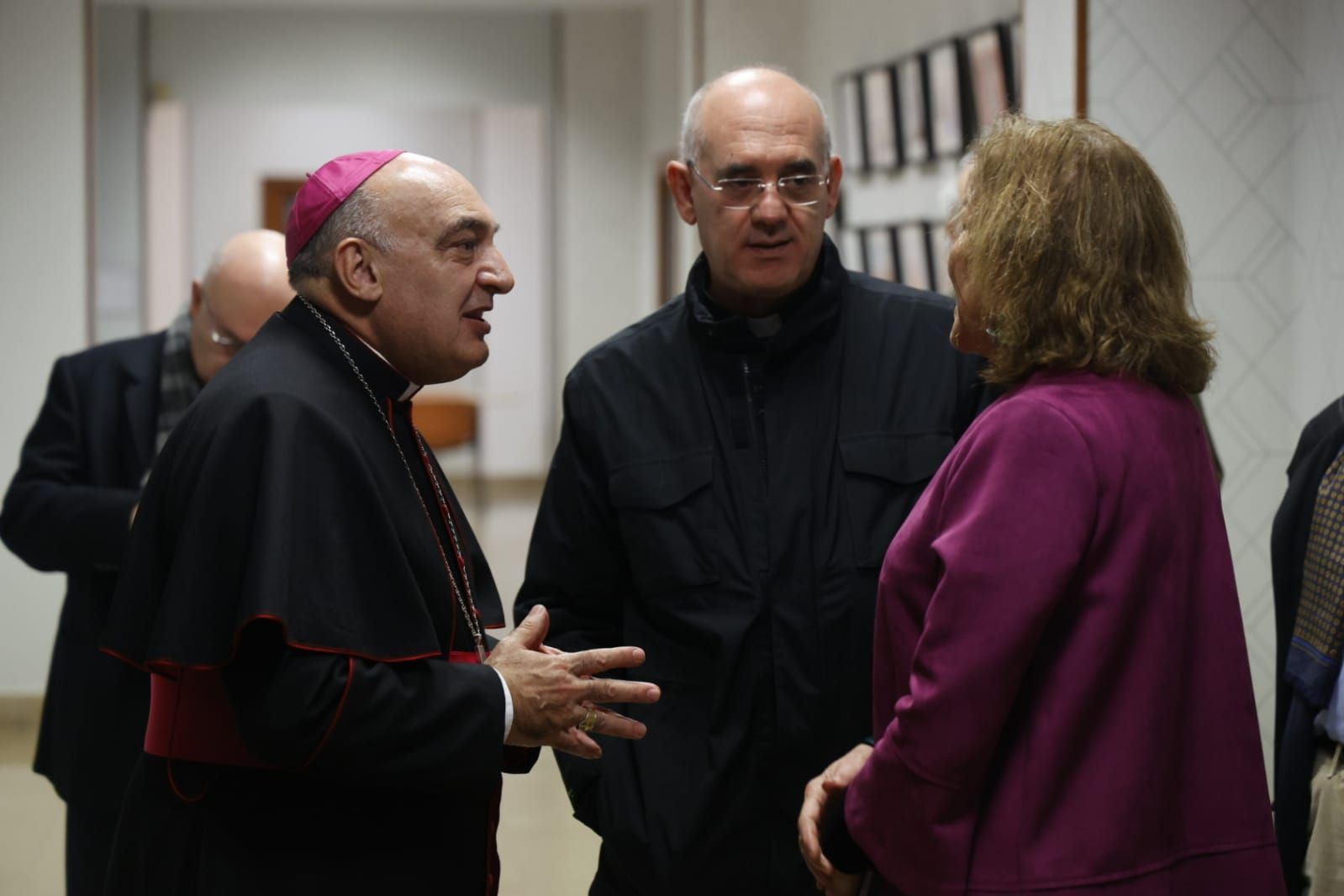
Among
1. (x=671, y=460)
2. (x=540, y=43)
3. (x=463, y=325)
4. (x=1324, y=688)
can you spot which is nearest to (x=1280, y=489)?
(x=1324, y=688)

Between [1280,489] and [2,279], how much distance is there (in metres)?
4.54

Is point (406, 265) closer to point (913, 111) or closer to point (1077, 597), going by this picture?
point (1077, 597)

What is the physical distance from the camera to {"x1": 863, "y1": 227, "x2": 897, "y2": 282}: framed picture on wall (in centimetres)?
669

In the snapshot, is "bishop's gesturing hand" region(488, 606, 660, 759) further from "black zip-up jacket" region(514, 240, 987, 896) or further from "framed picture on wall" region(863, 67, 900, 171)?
"framed picture on wall" region(863, 67, 900, 171)

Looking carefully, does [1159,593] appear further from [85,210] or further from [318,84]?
[318,84]

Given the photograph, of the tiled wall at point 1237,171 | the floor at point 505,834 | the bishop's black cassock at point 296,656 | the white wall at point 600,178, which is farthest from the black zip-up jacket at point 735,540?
the white wall at point 600,178

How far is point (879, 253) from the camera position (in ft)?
22.5

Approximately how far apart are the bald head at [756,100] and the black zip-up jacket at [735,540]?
0.20m

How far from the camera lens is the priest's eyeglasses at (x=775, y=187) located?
227 cm

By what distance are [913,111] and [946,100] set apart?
1.21 feet

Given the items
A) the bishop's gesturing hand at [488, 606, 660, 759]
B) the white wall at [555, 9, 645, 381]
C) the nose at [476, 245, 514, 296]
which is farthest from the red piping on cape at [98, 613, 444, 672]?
the white wall at [555, 9, 645, 381]

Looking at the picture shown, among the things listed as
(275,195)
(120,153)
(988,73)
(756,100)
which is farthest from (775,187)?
(275,195)

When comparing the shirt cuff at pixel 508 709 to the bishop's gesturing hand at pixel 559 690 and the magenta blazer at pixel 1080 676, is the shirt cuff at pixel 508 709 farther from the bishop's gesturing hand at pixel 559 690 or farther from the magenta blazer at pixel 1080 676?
the magenta blazer at pixel 1080 676

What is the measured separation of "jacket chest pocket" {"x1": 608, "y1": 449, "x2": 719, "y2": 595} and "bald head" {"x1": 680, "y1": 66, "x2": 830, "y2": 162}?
0.53m
